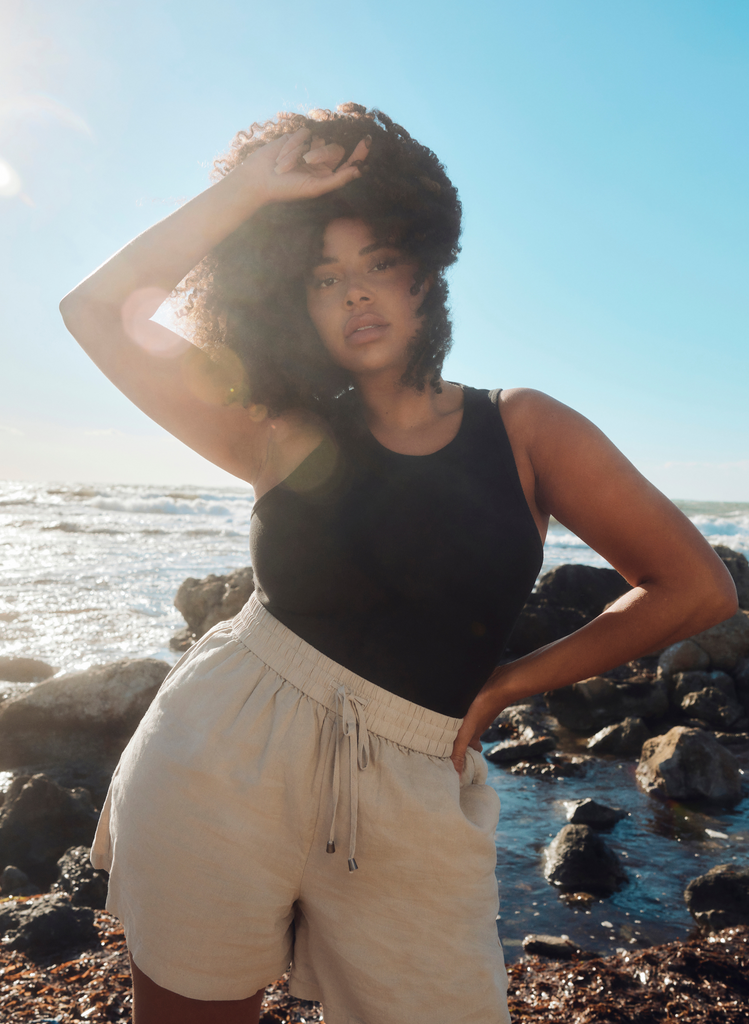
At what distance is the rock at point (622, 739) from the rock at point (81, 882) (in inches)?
169

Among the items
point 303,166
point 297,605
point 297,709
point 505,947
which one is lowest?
point 505,947

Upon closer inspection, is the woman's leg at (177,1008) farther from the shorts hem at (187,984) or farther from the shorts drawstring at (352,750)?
the shorts drawstring at (352,750)

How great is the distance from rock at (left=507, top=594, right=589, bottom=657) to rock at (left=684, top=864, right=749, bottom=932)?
Result: 5.49 metres

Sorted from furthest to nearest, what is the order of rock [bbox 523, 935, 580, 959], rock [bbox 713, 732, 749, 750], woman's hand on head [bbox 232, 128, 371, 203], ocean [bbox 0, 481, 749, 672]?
ocean [bbox 0, 481, 749, 672]
rock [bbox 713, 732, 749, 750]
rock [bbox 523, 935, 580, 959]
woman's hand on head [bbox 232, 128, 371, 203]

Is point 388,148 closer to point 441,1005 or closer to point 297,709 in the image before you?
point 297,709

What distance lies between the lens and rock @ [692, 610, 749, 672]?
8008mm

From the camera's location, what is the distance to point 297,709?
5.16 ft

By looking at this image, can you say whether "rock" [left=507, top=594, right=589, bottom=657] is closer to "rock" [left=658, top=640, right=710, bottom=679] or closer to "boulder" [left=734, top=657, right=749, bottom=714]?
"rock" [left=658, top=640, right=710, bottom=679]

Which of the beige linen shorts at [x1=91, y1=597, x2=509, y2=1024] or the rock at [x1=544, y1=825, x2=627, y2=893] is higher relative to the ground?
the beige linen shorts at [x1=91, y1=597, x2=509, y2=1024]

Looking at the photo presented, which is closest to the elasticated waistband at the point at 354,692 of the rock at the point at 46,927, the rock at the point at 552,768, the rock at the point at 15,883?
the rock at the point at 46,927

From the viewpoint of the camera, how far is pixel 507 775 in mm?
5770

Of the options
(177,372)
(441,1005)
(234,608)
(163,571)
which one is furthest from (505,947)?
(163,571)

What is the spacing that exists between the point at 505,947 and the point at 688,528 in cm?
272

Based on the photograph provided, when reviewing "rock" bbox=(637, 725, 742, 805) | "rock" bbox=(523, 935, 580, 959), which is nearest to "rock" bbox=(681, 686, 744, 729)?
"rock" bbox=(637, 725, 742, 805)
